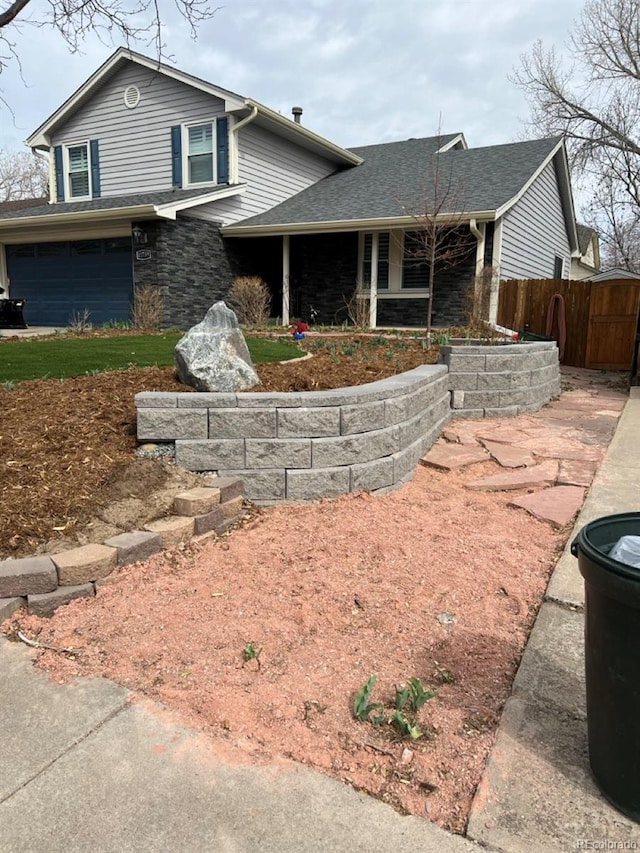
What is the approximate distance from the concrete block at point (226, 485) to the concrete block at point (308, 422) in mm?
424

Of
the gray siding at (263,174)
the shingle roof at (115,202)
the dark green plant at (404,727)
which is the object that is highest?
the gray siding at (263,174)

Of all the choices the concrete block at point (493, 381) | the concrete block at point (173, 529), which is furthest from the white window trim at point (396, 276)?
the concrete block at point (173, 529)

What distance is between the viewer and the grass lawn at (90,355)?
246 inches

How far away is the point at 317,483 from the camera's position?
4199mm

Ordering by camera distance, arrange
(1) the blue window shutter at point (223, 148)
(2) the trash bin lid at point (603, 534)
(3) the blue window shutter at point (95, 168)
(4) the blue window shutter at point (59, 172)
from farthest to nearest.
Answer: (4) the blue window shutter at point (59, 172)
(3) the blue window shutter at point (95, 168)
(1) the blue window shutter at point (223, 148)
(2) the trash bin lid at point (603, 534)

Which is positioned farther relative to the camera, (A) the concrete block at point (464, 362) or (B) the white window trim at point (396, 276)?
(B) the white window trim at point (396, 276)

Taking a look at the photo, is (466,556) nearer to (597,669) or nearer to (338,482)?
(338,482)

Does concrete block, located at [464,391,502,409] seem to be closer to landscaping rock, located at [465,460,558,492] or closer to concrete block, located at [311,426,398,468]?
landscaping rock, located at [465,460,558,492]

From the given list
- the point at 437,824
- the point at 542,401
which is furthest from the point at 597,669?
the point at 542,401

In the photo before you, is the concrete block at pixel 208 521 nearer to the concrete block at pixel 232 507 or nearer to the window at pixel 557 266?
the concrete block at pixel 232 507

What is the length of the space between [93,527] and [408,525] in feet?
6.10

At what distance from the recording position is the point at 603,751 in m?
1.74

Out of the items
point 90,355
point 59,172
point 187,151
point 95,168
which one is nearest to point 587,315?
point 90,355

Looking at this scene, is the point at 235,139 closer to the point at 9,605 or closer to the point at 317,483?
the point at 317,483
